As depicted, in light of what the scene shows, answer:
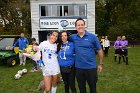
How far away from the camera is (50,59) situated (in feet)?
26.8

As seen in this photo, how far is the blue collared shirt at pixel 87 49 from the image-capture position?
728 cm

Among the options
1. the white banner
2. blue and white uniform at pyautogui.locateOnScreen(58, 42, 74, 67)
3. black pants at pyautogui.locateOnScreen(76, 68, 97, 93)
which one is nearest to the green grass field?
blue and white uniform at pyautogui.locateOnScreen(58, 42, 74, 67)

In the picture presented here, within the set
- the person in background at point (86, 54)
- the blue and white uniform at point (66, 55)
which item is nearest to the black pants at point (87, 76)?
the person in background at point (86, 54)

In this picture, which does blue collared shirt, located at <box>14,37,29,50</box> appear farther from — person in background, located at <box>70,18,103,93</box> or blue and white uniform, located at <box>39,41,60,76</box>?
person in background, located at <box>70,18,103,93</box>

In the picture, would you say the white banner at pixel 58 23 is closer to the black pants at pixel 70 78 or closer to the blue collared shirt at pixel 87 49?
the black pants at pixel 70 78

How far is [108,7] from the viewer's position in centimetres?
5791

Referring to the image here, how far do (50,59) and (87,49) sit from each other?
49.2 inches

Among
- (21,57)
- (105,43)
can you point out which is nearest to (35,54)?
(21,57)

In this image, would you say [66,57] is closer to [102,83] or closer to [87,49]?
[87,49]

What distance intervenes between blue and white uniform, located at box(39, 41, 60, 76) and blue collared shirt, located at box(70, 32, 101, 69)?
95 centimetres

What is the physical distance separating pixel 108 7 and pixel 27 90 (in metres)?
47.9

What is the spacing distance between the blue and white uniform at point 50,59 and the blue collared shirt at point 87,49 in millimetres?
947

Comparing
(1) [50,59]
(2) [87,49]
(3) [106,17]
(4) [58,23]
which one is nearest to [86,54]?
(2) [87,49]

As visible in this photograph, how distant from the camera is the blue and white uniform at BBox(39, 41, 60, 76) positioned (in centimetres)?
816
